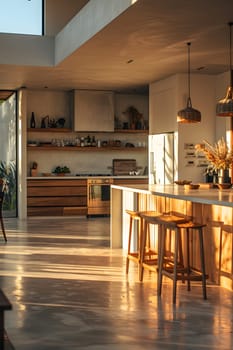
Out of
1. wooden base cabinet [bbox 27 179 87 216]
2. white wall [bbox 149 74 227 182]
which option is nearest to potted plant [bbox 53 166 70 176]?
wooden base cabinet [bbox 27 179 87 216]

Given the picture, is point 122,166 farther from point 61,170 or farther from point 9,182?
point 9,182

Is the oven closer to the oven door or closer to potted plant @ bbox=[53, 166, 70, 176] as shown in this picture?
the oven door

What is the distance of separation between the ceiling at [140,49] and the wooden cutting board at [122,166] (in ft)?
5.21

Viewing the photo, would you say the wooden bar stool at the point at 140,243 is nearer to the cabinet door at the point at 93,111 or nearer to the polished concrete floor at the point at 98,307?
the polished concrete floor at the point at 98,307

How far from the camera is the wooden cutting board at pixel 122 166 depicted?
12995 mm

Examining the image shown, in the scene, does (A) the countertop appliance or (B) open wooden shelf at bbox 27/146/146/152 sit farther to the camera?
(B) open wooden shelf at bbox 27/146/146/152

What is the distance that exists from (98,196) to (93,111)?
1.75 metres

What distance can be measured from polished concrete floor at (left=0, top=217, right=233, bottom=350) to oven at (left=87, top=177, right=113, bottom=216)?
434cm

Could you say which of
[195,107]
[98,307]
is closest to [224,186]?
[98,307]

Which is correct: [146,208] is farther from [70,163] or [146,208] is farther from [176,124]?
[70,163]

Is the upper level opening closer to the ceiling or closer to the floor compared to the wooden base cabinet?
closer to the ceiling

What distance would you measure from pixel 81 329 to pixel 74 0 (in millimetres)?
7207

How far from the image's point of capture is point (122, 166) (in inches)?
513

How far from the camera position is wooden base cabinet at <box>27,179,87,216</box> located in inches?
480
